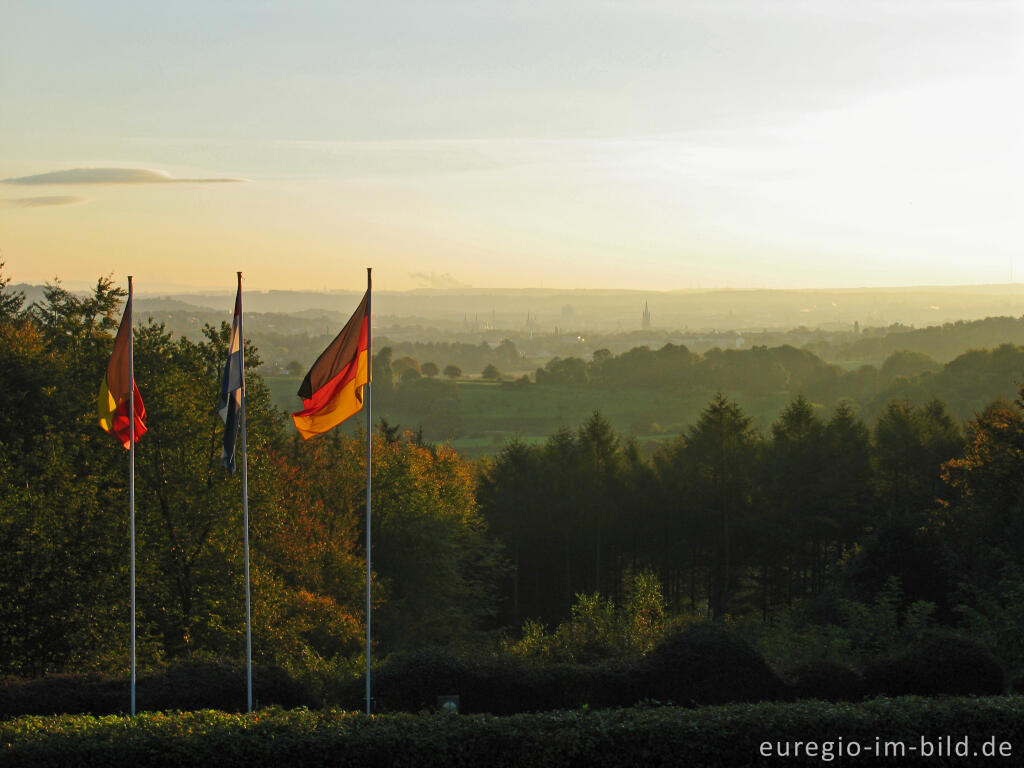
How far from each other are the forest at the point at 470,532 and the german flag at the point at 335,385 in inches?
263

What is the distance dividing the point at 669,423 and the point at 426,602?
67221 millimetres

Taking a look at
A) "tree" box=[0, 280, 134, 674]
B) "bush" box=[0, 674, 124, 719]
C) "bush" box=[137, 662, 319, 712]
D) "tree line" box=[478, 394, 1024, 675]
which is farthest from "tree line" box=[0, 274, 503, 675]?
"tree line" box=[478, 394, 1024, 675]

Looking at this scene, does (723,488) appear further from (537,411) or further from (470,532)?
(537,411)

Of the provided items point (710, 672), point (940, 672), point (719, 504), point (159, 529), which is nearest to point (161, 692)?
point (159, 529)

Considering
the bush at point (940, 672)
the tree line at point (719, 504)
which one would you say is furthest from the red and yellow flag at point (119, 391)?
the tree line at point (719, 504)

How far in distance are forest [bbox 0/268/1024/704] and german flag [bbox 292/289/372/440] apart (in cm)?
668

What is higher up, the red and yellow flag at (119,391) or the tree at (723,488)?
the red and yellow flag at (119,391)

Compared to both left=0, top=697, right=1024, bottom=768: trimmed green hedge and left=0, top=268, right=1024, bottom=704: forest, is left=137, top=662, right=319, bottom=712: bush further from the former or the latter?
left=0, top=697, right=1024, bottom=768: trimmed green hedge

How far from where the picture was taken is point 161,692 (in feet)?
58.2

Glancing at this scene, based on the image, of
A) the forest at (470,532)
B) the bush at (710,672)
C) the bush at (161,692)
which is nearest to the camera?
the bush at (161,692)

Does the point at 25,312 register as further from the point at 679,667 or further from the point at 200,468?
the point at 679,667

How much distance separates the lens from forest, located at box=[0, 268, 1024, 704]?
76.7ft

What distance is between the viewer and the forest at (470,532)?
2338 centimetres

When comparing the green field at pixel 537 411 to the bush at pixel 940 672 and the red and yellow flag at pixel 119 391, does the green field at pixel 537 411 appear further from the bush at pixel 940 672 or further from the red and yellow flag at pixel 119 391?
the red and yellow flag at pixel 119 391
